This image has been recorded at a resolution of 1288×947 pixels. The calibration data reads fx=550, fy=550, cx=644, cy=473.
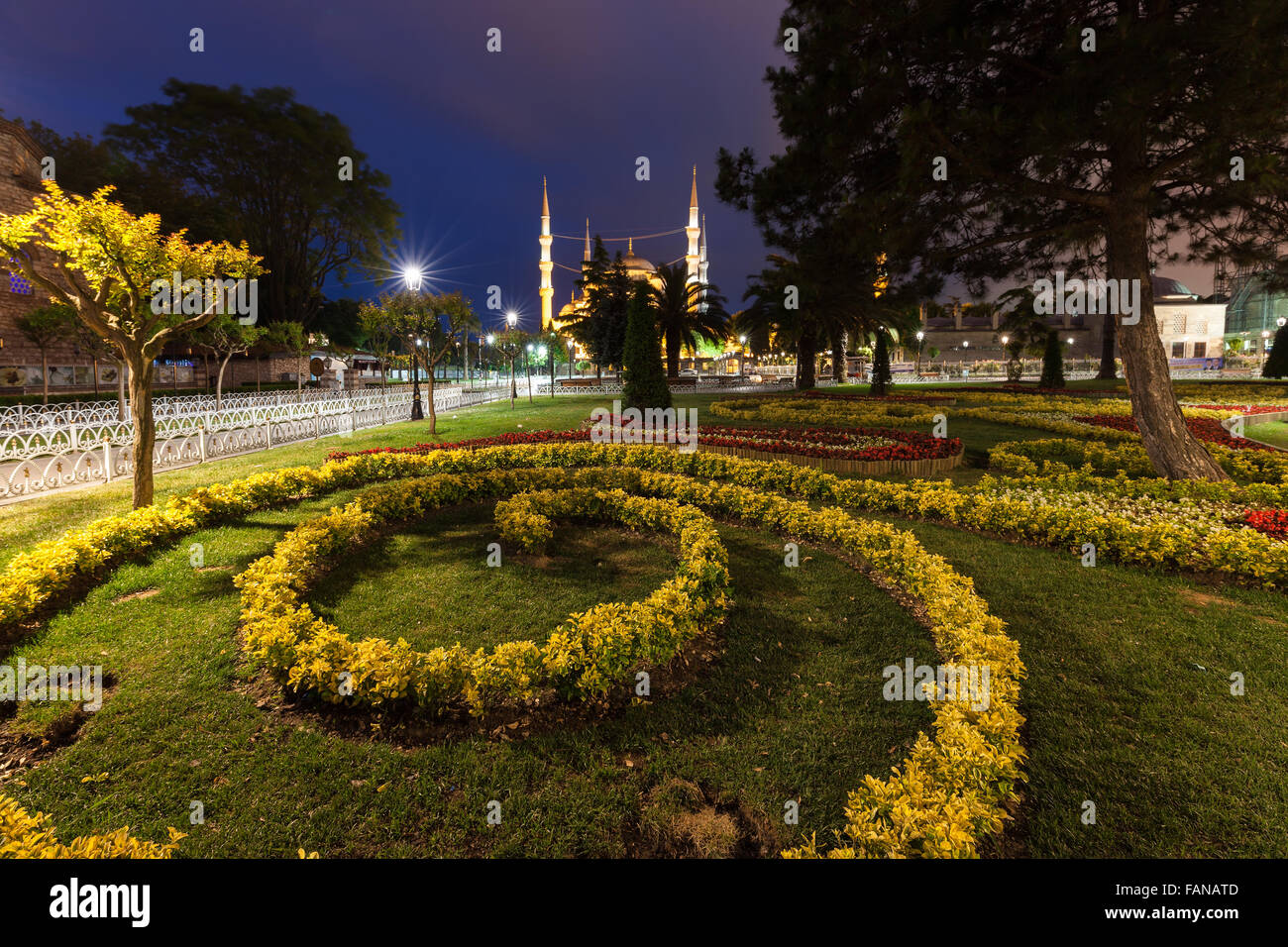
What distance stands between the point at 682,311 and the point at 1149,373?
98.4 feet

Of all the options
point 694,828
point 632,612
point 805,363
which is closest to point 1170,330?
point 805,363

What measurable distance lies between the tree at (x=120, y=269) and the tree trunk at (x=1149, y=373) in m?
14.1

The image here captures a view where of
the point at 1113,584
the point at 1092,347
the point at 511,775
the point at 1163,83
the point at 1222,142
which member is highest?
the point at 1092,347

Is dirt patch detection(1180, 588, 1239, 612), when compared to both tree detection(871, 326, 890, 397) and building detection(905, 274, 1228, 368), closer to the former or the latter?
tree detection(871, 326, 890, 397)

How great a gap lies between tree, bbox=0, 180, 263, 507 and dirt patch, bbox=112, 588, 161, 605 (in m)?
2.66

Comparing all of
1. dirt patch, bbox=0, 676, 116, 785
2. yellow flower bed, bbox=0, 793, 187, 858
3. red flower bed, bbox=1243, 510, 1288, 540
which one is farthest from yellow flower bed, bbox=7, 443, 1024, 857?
red flower bed, bbox=1243, 510, 1288, 540

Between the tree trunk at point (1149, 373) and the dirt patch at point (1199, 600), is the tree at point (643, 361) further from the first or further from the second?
the dirt patch at point (1199, 600)

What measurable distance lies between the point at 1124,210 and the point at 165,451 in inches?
771

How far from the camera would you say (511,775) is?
11.0 ft

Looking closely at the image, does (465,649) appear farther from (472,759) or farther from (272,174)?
(272,174)

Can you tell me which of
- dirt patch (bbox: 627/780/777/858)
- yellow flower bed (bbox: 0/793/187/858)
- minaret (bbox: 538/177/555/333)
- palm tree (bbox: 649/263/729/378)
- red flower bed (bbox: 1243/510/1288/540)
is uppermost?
minaret (bbox: 538/177/555/333)

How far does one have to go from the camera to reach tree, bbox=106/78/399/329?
A: 39.6 m
